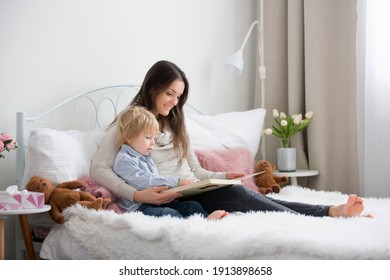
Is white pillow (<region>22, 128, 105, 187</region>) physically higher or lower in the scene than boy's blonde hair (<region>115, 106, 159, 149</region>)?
lower

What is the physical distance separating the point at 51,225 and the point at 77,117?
0.62m

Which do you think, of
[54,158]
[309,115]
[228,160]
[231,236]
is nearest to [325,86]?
[309,115]

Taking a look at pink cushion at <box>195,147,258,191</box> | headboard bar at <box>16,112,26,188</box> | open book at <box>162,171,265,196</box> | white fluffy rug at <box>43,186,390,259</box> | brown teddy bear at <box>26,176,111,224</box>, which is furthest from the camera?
pink cushion at <box>195,147,258,191</box>

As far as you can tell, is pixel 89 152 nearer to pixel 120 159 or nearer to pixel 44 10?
pixel 120 159

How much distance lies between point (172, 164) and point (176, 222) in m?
0.62

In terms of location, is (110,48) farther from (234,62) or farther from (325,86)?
(325,86)

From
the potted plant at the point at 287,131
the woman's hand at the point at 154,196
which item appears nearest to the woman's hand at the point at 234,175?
the woman's hand at the point at 154,196

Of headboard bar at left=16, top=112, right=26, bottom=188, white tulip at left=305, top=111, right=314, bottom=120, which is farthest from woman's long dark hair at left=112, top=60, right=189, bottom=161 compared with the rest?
white tulip at left=305, top=111, right=314, bottom=120

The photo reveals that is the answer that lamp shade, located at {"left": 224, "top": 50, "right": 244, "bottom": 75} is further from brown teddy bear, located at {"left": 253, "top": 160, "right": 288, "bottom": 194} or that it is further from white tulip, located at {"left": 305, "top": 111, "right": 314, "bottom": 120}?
brown teddy bear, located at {"left": 253, "top": 160, "right": 288, "bottom": 194}

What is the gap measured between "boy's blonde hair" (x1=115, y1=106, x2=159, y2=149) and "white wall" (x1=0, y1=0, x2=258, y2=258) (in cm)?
46

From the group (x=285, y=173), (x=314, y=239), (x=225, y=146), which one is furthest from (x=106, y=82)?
(x=314, y=239)

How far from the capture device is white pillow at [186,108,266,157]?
102 inches

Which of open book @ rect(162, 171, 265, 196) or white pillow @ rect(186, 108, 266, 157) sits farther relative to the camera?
white pillow @ rect(186, 108, 266, 157)

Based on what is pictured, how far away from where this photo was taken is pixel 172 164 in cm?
223
